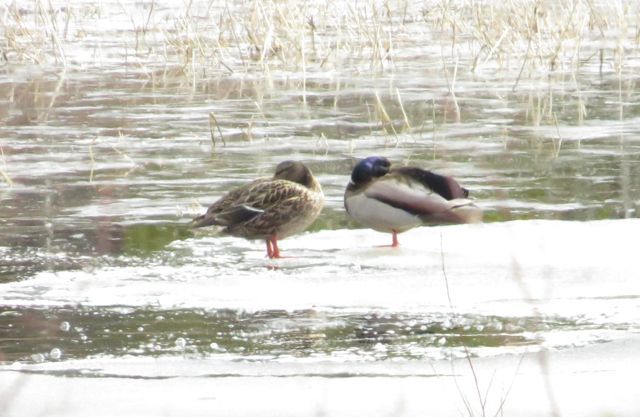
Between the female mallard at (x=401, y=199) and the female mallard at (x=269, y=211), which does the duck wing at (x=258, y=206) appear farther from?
the female mallard at (x=401, y=199)

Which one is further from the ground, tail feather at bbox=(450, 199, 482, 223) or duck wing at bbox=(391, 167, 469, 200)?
duck wing at bbox=(391, 167, 469, 200)

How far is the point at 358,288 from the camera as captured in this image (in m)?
5.68

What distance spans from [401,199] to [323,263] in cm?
46

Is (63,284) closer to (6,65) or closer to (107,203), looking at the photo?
(107,203)

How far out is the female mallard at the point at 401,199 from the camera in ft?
20.9

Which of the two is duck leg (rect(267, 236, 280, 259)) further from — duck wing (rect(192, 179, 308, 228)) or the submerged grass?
the submerged grass

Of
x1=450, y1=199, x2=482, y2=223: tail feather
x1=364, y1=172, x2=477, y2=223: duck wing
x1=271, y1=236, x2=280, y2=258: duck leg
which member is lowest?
x1=271, y1=236, x2=280, y2=258: duck leg

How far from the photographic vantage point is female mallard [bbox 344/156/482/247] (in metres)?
6.37

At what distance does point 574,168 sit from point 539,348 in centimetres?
397

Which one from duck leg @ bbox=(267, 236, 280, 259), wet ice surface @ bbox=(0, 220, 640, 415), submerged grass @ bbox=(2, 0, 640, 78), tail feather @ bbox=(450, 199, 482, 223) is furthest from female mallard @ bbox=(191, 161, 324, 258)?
submerged grass @ bbox=(2, 0, 640, 78)

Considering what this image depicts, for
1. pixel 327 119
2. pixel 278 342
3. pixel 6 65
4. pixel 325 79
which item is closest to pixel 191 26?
pixel 6 65

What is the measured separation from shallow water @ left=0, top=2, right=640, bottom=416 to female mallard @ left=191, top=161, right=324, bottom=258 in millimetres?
123

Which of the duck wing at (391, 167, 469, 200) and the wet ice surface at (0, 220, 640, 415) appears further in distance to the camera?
the duck wing at (391, 167, 469, 200)

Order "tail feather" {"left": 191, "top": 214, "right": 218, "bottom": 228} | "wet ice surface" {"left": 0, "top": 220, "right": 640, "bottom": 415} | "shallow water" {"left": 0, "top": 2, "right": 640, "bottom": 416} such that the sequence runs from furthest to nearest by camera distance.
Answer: "tail feather" {"left": 191, "top": 214, "right": 218, "bottom": 228}, "shallow water" {"left": 0, "top": 2, "right": 640, "bottom": 416}, "wet ice surface" {"left": 0, "top": 220, "right": 640, "bottom": 415}
